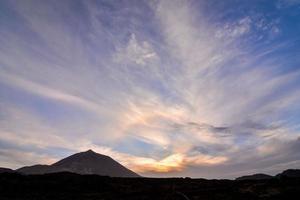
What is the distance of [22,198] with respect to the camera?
29.1 meters

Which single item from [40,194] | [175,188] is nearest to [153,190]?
[175,188]

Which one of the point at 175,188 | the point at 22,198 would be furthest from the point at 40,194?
the point at 175,188

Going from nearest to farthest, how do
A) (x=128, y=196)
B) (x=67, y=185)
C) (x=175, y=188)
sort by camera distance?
(x=128, y=196) → (x=175, y=188) → (x=67, y=185)

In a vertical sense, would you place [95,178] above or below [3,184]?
above

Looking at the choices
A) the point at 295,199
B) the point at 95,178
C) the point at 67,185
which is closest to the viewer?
the point at 295,199

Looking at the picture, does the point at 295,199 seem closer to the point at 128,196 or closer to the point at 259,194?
the point at 259,194

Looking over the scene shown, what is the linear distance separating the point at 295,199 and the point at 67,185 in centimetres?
2534

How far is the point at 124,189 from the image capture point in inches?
1332

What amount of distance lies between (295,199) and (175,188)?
12593 mm

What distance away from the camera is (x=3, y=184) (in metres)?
34.2

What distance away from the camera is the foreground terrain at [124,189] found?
90.8ft

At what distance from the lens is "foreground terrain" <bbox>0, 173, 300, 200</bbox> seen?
27.7m

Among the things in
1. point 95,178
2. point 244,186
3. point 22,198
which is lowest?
point 22,198

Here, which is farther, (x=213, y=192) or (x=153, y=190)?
(x=153, y=190)
